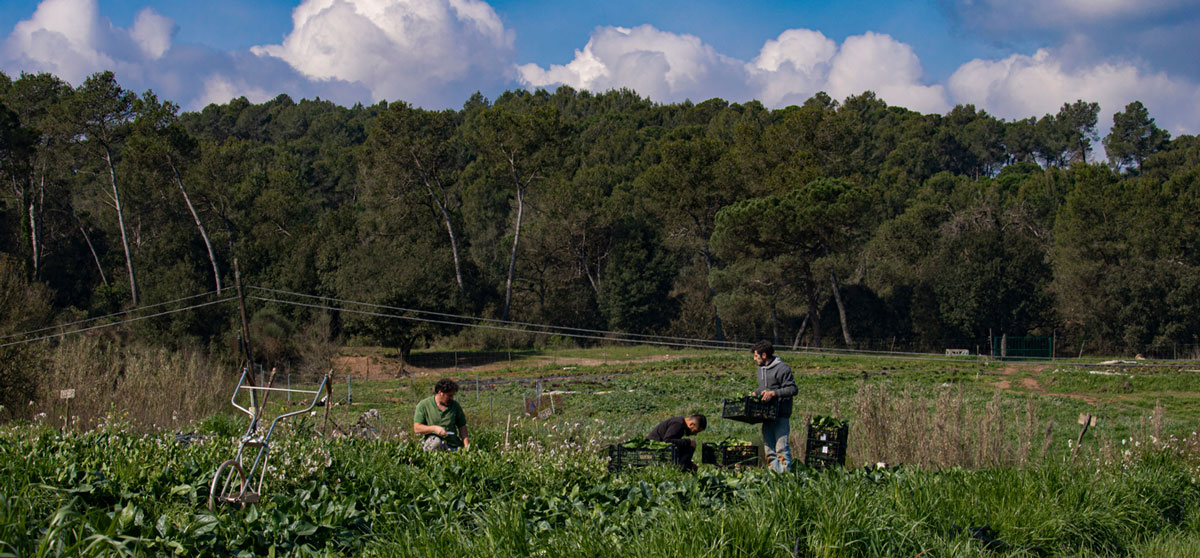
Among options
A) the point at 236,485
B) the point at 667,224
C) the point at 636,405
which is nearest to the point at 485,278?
the point at 667,224

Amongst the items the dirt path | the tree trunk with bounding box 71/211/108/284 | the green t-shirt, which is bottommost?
the dirt path

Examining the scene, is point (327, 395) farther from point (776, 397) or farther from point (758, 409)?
point (776, 397)

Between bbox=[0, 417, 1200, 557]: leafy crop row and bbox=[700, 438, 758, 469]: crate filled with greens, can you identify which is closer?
bbox=[0, 417, 1200, 557]: leafy crop row

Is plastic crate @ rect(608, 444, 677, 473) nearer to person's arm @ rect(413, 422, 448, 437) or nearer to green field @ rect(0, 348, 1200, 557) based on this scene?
green field @ rect(0, 348, 1200, 557)

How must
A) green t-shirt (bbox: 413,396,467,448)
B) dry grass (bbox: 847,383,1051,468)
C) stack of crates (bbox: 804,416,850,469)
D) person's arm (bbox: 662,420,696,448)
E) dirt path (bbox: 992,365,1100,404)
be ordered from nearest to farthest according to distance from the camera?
stack of crates (bbox: 804,416,850,469), dry grass (bbox: 847,383,1051,468), green t-shirt (bbox: 413,396,467,448), person's arm (bbox: 662,420,696,448), dirt path (bbox: 992,365,1100,404)

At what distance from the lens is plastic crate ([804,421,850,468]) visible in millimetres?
7801

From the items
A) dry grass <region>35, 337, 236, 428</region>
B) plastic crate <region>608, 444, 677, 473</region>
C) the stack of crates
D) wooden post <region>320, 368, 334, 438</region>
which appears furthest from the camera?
dry grass <region>35, 337, 236, 428</region>

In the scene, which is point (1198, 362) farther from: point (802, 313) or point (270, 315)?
point (270, 315)

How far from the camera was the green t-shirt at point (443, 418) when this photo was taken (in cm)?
816

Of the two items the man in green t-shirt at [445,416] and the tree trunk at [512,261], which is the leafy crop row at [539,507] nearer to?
the man in green t-shirt at [445,416]

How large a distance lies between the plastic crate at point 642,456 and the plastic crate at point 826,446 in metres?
1.25

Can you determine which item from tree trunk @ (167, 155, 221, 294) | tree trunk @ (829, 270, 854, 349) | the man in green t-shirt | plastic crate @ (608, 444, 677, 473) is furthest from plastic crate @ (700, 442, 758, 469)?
tree trunk @ (167, 155, 221, 294)

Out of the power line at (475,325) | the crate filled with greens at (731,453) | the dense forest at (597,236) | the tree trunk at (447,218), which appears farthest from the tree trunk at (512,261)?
the crate filled with greens at (731,453)

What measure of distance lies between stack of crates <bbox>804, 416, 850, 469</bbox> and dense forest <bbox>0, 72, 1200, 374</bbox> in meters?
31.7
